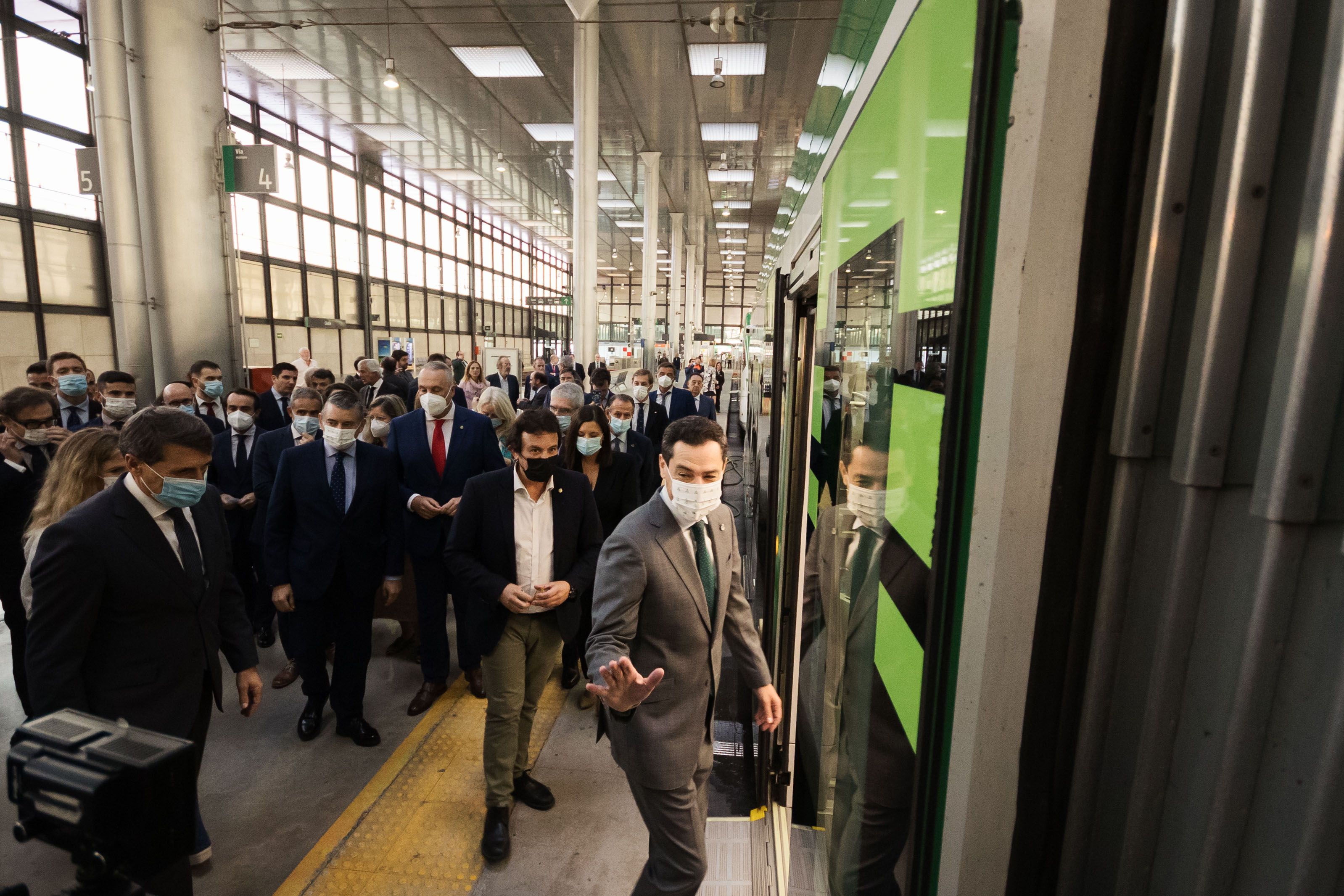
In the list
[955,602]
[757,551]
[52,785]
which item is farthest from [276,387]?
[955,602]

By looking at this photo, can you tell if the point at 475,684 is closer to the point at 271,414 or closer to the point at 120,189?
the point at 271,414

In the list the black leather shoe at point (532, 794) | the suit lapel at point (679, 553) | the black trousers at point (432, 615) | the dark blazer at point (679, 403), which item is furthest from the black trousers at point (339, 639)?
the dark blazer at point (679, 403)

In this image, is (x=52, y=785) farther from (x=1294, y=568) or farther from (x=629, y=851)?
(x=629, y=851)

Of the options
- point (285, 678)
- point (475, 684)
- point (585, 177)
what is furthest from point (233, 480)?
point (585, 177)

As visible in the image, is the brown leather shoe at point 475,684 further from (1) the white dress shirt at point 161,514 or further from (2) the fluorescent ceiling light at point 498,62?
(2) the fluorescent ceiling light at point 498,62

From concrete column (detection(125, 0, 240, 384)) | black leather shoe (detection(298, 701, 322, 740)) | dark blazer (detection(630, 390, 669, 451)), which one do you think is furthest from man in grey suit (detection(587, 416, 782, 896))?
concrete column (detection(125, 0, 240, 384))

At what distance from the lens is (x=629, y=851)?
9.68 ft

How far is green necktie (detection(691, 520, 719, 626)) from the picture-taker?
2.23m

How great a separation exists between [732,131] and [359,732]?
1509 centimetres

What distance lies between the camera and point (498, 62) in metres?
11.8

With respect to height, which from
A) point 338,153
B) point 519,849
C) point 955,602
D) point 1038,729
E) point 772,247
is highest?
point 338,153

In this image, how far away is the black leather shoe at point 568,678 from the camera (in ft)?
14.4

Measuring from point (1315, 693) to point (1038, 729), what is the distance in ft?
1.30

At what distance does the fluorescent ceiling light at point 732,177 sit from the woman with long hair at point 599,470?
1686 centimetres
